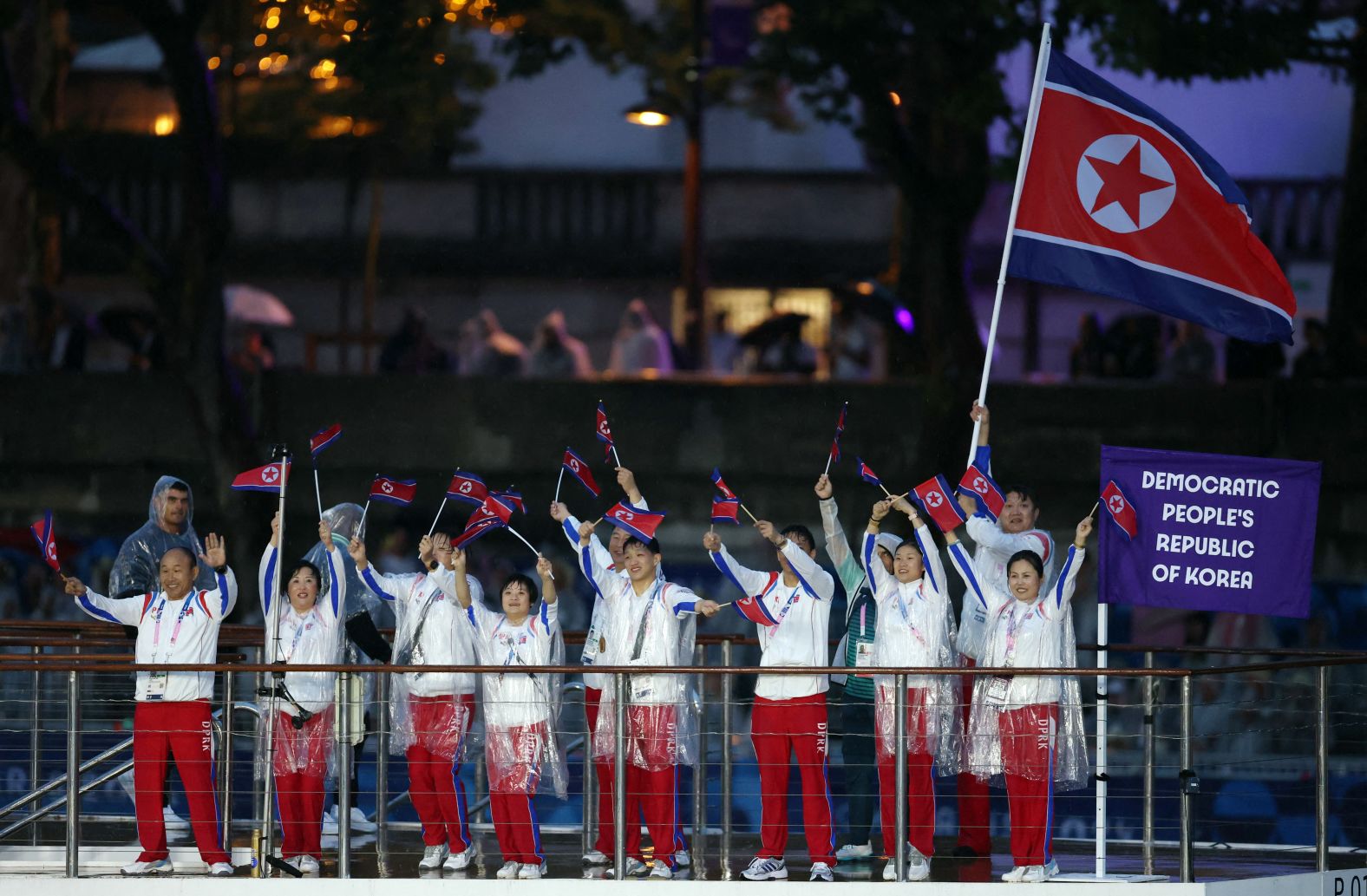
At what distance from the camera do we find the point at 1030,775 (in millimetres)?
9711

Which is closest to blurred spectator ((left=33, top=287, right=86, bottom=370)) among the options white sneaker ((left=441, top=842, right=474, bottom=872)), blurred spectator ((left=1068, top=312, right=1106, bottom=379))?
blurred spectator ((left=1068, top=312, right=1106, bottom=379))

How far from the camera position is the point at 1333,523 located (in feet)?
59.4

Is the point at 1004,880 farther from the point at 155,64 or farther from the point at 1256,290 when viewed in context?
the point at 155,64

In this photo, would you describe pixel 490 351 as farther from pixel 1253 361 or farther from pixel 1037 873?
pixel 1037 873

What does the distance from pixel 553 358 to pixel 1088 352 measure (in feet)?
16.5

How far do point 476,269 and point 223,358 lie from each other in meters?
2.61

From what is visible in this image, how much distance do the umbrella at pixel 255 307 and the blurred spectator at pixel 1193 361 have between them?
8.37 metres

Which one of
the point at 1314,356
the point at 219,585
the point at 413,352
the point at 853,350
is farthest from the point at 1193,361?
the point at 219,585

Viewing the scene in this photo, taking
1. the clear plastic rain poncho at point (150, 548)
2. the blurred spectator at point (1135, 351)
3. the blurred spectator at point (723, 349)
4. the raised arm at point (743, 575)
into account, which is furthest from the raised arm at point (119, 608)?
the blurred spectator at point (1135, 351)

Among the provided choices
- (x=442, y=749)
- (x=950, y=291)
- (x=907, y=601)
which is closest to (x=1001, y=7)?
(x=950, y=291)

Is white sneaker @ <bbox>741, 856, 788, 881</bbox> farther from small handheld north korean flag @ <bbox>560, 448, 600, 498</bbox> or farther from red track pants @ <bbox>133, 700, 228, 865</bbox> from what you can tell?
red track pants @ <bbox>133, 700, 228, 865</bbox>

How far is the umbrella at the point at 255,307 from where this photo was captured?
18859 mm

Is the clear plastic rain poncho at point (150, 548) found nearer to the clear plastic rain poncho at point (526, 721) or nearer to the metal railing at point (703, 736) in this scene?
the metal railing at point (703, 736)

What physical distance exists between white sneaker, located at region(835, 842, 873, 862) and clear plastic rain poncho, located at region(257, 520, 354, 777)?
2.77 metres
